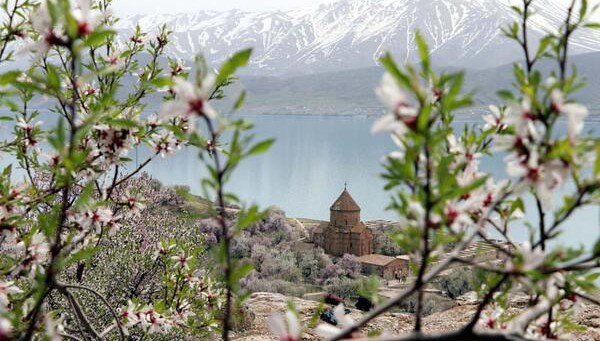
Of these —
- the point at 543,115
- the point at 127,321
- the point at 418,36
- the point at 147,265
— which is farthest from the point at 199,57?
the point at 147,265

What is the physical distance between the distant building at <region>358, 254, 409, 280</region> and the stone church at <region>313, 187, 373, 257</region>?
111 centimetres

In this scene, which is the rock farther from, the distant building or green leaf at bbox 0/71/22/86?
the distant building

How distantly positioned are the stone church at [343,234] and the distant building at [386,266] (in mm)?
1113

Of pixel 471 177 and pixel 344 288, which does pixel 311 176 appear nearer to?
pixel 344 288

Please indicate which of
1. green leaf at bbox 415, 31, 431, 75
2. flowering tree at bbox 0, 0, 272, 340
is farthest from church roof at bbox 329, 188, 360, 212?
green leaf at bbox 415, 31, 431, 75

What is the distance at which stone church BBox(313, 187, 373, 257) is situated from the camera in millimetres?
28844

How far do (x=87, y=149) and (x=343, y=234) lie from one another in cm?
2707

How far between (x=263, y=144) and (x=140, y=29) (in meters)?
3.23

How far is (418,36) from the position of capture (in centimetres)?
121

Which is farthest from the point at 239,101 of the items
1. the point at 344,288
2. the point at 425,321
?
the point at 344,288

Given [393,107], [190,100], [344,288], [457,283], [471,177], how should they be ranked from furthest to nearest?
[344,288] < [457,283] < [471,177] < [190,100] < [393,107]

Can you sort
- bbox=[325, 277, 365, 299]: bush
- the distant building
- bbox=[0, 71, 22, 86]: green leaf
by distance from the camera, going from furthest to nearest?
the distant building → bbox=[325, 277, 365, 299]: bush → bbox=[0, 71, 22, 86]: green leaf

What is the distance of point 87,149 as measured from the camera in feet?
7.18

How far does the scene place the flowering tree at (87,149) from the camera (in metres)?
1.12
